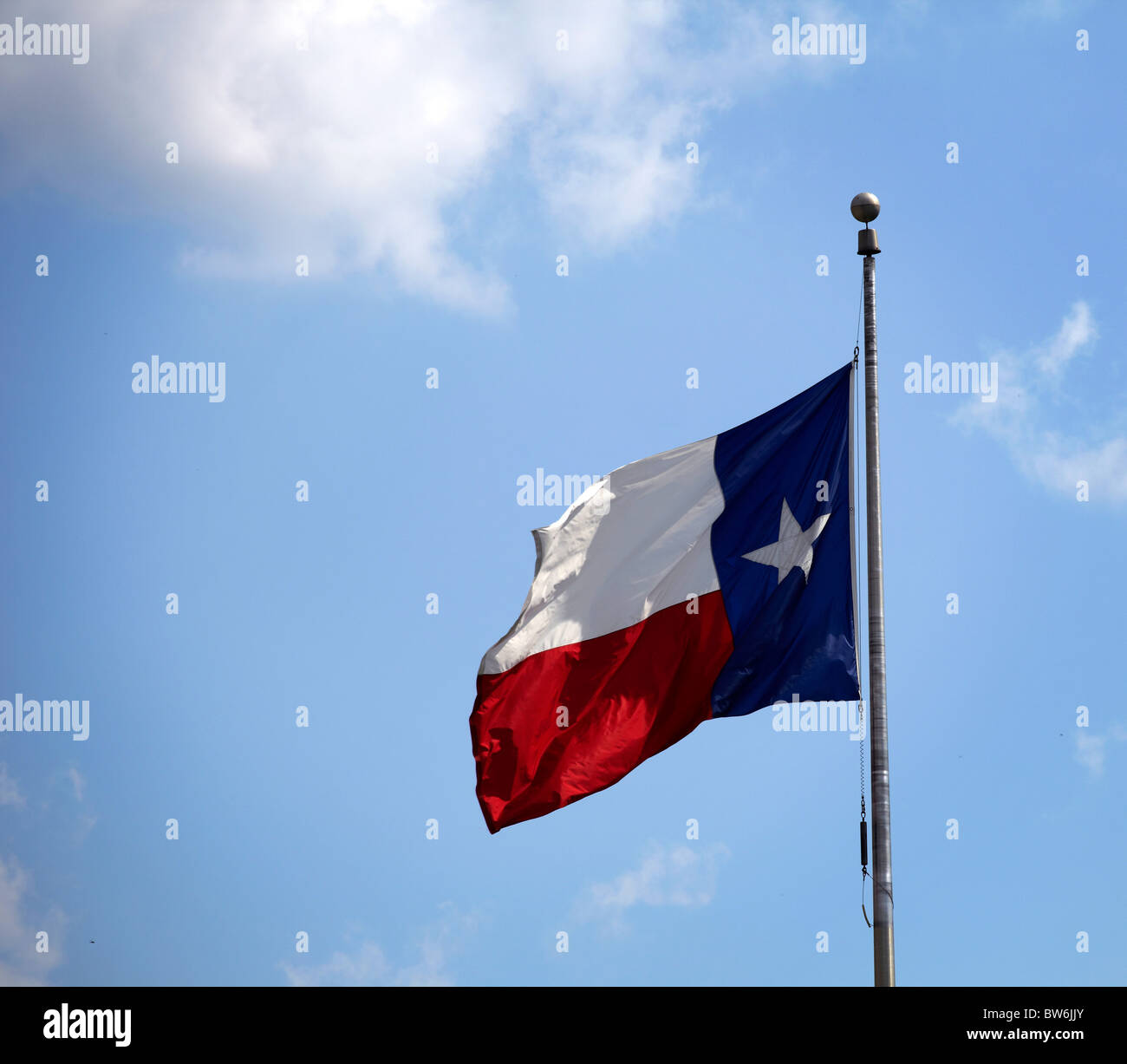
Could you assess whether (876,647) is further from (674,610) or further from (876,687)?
(674,610)

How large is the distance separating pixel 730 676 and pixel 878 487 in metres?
3.18

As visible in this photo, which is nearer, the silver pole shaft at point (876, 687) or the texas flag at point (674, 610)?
the silver pole shaft at point (876, 687)

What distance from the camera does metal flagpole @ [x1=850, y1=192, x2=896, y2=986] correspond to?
54.4 ft

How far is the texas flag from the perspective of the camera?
1891 centimetres

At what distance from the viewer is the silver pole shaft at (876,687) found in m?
16.5

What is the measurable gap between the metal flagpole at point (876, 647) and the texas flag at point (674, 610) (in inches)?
32.5

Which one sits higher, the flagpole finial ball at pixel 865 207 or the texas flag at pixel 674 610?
the flagpole finial ball at pixel 865 207

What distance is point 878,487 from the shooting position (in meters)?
18.1

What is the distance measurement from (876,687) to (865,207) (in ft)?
20.7

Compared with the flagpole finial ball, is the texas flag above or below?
below

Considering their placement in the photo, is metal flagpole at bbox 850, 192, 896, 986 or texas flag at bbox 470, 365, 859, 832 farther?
texas flag at bbox 470, 365, 859, 832
